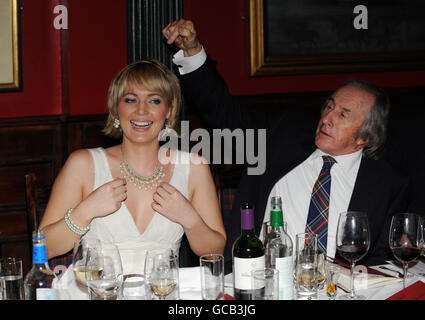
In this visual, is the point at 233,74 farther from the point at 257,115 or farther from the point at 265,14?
the point at 257,115

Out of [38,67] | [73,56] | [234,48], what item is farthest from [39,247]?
[234,48]

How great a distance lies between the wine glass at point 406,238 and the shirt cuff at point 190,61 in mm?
1111

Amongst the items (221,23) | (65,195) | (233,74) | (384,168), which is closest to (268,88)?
(233,74)

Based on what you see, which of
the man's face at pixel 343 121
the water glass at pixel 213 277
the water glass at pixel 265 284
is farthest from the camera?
the man's face at pixel 343 121

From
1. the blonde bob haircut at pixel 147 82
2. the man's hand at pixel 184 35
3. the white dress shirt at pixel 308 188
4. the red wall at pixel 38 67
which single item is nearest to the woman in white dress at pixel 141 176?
the blonde bob haircut at pixel 147 82

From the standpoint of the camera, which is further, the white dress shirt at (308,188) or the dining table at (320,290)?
the white dress shirt at (308,188)

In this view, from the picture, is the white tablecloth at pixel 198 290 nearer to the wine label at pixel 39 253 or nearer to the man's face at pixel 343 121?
the wine label at pixel 39 253

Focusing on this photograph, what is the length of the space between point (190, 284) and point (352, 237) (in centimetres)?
47

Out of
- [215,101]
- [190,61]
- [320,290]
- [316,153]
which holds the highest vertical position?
[190,61]

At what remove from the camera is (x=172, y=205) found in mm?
1983

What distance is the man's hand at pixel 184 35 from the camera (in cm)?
224

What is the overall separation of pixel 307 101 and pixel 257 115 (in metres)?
1.57

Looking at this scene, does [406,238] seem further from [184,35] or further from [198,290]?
[184,35]

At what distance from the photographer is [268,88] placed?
405 centimetres
